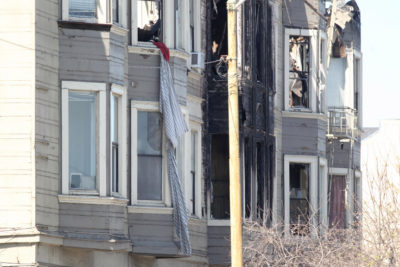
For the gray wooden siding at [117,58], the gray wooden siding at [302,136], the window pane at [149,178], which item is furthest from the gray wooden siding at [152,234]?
the gray wooden siding at [302,136]

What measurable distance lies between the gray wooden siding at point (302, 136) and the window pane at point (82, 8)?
41.1 feet

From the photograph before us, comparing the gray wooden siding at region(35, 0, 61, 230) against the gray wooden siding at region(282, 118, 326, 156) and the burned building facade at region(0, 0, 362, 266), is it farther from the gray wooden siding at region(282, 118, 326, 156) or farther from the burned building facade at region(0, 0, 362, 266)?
the gray wooden siding at region(282, 118, 326, 156)

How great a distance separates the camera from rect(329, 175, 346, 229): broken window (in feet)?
128

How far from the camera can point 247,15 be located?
30312mm

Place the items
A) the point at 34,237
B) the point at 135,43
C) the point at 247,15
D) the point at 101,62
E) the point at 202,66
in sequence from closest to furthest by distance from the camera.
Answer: the point at 34,237 < the point at 101,62 < the point at 135,43 < the point at 202,66 < the point at 247,15

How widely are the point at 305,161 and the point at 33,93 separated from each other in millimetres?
15022

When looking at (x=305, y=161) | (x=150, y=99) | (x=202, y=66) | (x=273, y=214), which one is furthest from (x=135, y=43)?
(x=305, y=161)

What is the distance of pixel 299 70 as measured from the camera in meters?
36.8

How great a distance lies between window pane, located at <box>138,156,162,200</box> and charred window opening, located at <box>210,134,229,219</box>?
4587 millimetres

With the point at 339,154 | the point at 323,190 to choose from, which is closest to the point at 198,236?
the point at 323,190

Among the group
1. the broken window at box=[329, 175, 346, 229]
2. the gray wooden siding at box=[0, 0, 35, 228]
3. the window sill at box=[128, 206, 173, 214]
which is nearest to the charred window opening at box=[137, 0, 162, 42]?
the window sill at box=[128, 206, 173, 214]

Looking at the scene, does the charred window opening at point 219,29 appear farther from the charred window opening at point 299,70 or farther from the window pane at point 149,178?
the charred window opening at point 299,70

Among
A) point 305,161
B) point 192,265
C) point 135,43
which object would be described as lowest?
point 192,265

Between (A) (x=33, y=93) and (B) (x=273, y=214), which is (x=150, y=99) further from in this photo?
(B) (x=273, y=214)
